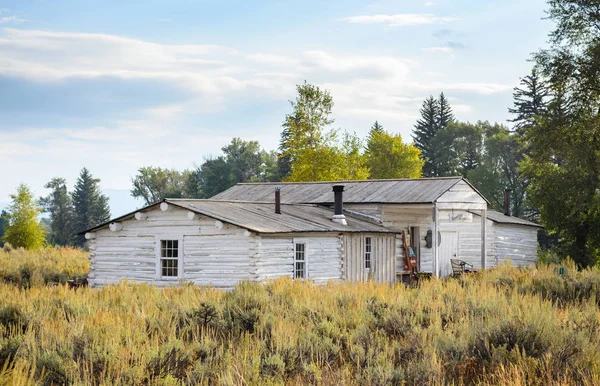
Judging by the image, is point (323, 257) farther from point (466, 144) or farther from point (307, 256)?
point (466, 144)

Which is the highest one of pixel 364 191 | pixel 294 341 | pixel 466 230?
pixel 364 191

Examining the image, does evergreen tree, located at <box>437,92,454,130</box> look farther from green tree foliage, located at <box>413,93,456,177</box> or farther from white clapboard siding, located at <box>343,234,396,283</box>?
white clapboard siding, located at <box>343,234,396,283</box>

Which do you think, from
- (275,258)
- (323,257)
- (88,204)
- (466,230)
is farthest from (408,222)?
(88,204)

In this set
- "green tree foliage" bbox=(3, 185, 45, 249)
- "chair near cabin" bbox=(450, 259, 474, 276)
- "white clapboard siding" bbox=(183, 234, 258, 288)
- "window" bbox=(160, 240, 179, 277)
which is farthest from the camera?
"green tree foliage" bbox=(3, 185, 45, 249)

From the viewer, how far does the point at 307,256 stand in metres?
25.2

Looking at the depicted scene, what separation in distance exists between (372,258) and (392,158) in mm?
37516

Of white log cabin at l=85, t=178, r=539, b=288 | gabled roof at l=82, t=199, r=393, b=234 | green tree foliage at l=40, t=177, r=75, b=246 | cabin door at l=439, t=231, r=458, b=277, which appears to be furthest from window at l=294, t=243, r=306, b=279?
green tree foliage at l=40, t=177, r=75, b=246

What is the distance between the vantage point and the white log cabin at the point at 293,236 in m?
23.6

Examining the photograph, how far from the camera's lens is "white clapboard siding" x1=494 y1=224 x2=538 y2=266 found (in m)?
37.8

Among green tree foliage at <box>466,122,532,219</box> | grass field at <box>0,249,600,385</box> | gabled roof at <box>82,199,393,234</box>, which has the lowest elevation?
grass field at <box>0,249,600,385</box>

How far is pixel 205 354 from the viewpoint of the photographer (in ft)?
34.9

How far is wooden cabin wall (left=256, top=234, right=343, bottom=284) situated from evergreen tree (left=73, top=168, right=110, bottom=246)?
6947cm

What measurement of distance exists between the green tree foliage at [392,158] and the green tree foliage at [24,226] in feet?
90.2

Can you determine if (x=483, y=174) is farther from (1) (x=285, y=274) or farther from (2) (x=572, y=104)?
(1) (x=285, y=274)
